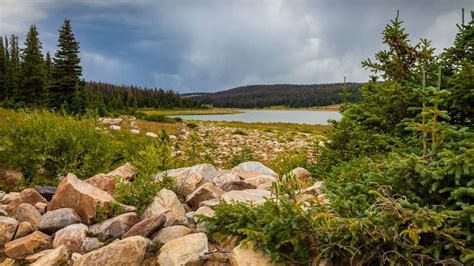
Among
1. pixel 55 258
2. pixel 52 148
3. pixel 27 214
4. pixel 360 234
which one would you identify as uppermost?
pixel 52 148

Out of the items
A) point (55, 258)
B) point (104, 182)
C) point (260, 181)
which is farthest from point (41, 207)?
point (260, 181)

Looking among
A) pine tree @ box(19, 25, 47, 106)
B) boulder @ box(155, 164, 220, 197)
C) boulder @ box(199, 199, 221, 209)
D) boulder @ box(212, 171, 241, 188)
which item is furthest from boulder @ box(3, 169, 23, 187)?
pine tree @ box(19, 25, 47, 106)

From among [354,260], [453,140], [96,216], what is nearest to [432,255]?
[354,260]

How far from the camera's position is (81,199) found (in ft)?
18.5

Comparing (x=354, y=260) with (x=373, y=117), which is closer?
(x=354, y=260)

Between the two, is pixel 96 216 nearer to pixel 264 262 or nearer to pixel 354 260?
pixel 264 262

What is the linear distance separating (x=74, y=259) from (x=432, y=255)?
4095 mm

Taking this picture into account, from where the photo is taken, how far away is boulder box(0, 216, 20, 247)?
203 inches

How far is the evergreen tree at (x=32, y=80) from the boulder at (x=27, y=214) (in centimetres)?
4154

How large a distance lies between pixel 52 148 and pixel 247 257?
6.45 m

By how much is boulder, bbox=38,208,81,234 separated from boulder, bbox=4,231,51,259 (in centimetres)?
→ 21

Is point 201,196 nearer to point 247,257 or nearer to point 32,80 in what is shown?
point 247,257

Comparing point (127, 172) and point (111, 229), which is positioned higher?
point (127, 172)

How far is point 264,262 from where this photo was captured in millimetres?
3951
